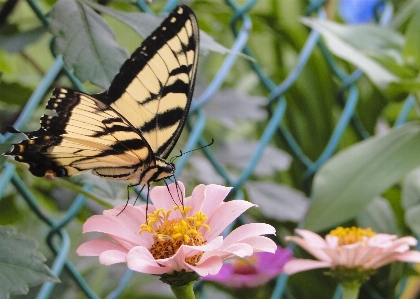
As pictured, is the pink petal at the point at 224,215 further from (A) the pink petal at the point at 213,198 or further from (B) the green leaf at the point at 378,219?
(B) the green leaf at the point at 378,219

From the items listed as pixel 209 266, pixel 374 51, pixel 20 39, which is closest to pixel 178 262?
pixel 209 266

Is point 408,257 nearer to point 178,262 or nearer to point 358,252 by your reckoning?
point 358,252

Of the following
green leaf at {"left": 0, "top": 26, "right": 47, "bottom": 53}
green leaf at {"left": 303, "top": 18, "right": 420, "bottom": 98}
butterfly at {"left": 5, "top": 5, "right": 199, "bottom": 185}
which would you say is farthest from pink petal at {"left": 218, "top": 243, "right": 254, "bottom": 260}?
green leaf at {"left": 303, "top": 18, "right": 420, "bottom": 98}

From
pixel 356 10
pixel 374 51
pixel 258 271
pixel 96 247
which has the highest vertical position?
pixel 356 10

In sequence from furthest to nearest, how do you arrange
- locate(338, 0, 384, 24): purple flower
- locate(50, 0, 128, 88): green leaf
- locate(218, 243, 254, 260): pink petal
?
locate(338, 0, 384, 24): purple flower
locate(50, 0, 128, 88): green leaf
locate(218, 243, 254, 260): pink petal

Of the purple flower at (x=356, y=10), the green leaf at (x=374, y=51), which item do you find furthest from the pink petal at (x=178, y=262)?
the purple flower at (x=356, y=10)

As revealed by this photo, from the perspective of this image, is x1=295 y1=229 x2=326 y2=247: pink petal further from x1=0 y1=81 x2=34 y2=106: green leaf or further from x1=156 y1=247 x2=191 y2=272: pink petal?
x1=0 y1=81 x2=34 y2=106: green leaf
